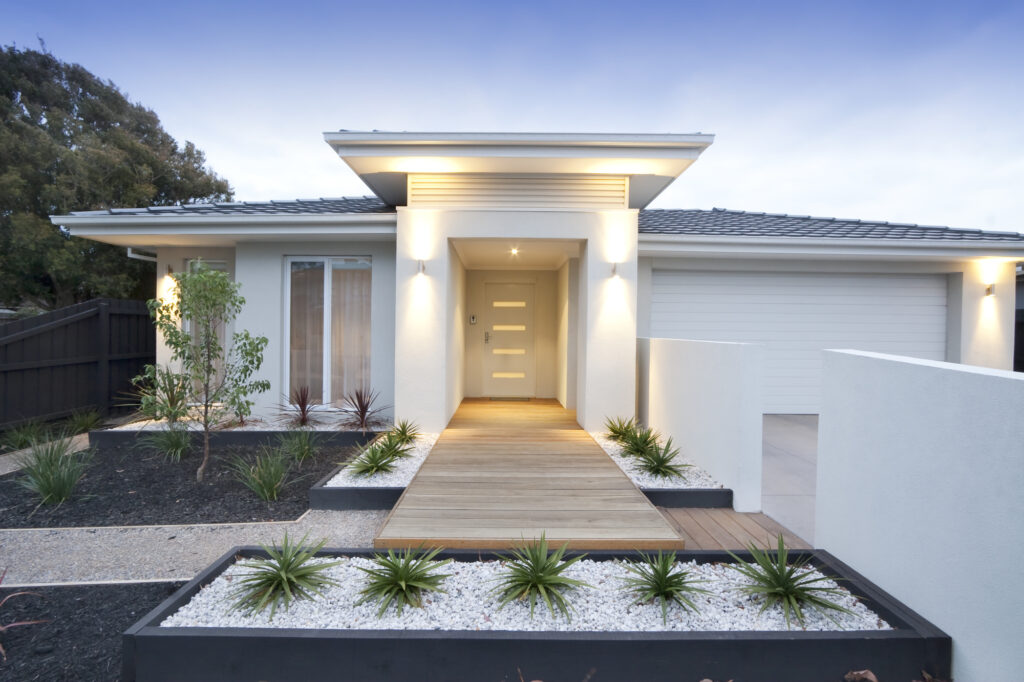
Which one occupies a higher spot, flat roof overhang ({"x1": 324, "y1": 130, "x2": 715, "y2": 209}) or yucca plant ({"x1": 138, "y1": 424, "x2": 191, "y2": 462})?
flat roof overhang ({"x1": 324, "y1": 130, "x2": 715, "y2": 209})

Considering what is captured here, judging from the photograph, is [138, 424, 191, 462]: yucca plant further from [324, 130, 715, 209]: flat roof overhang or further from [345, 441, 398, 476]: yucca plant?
[324, 130, 715, 209]: flat roof overhang

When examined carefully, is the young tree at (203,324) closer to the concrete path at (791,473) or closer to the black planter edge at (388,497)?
the black planter edge at (388,497)

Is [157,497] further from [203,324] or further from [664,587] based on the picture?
[664,587]

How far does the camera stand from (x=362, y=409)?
668 centimetres

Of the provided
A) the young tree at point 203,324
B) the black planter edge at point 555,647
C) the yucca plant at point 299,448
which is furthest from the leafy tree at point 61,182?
the black planter edge at point 555,647

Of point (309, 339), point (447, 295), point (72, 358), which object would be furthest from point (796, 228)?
point (72, 358)

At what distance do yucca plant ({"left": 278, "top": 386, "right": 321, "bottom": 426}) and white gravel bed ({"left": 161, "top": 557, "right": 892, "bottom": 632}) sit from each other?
4349 mm

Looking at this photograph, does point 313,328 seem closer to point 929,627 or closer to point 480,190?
point 480,190

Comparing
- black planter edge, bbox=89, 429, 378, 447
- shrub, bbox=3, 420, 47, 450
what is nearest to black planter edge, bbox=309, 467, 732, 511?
black planter edge, bbox=89, 429, 378, 447

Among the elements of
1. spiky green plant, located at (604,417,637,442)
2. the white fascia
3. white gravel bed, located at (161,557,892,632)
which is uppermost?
the white fascia

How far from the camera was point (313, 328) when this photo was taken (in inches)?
285

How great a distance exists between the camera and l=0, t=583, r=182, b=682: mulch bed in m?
2.36

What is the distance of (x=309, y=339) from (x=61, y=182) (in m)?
12.5

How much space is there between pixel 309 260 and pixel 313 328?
1.00m
